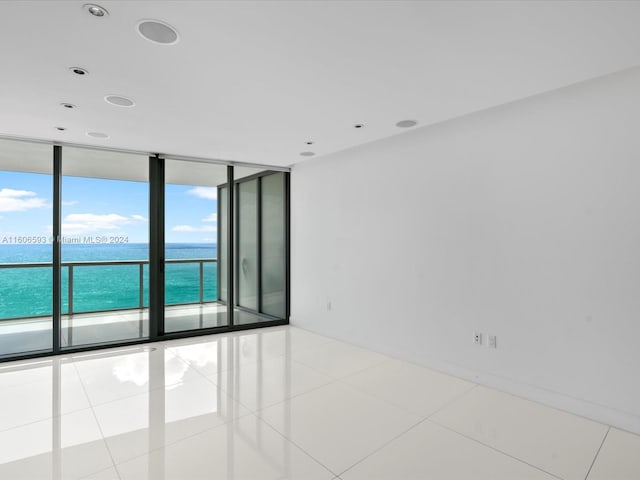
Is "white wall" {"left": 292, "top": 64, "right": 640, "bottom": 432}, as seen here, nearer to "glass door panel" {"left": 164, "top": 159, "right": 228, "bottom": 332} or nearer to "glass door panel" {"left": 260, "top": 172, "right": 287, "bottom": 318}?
"glass door panel" {"left": 260, "top": 172, "right": 287, "bottom": 318}

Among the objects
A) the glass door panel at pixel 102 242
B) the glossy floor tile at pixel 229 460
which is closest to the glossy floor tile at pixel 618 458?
the glossy floor tile at pixel 229 460

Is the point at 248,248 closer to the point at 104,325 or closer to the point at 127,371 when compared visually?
the point at 104,325

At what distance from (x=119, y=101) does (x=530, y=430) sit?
433 cm

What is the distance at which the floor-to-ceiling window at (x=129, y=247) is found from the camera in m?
4.52

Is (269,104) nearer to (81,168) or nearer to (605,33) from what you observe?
(605,33)

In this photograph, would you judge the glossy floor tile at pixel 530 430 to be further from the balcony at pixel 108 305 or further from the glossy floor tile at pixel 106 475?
the balcony at pixel 108 305

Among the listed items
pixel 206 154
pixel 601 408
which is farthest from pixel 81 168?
pixel 601 408

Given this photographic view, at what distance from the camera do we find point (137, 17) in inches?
77.7

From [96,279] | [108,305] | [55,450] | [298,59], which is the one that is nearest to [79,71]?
[298,59]

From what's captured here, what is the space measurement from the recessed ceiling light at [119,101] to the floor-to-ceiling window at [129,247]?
6.18 feet

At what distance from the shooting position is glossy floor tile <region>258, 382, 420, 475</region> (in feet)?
7.77

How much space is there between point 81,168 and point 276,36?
15.5 ft

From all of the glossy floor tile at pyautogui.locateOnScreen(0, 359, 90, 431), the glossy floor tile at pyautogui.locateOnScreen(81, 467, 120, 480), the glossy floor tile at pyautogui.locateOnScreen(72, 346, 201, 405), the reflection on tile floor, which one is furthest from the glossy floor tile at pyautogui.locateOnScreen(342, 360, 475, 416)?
the reflection on tile floor

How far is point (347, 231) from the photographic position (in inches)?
199
